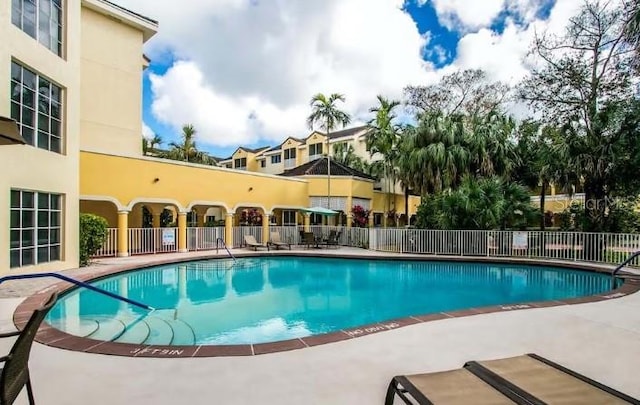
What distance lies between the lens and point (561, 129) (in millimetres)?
17203

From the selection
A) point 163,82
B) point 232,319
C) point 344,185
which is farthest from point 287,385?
point 163,82

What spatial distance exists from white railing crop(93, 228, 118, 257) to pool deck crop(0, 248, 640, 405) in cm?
1080

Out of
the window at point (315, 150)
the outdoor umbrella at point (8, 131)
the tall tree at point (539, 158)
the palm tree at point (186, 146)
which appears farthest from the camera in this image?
the palm tree at point (186, 146)

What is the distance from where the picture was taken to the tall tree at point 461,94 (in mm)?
25719

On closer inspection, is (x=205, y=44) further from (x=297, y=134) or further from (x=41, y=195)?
(x=297, y=134)

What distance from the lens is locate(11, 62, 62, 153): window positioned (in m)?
10.5

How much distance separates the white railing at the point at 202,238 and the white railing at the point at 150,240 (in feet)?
3.12

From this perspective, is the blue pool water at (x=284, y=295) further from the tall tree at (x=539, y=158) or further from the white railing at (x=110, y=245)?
the tall tree at (x=539, y=158)

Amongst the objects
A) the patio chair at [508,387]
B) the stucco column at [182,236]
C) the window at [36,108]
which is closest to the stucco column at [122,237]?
the stucco column at [182,236]

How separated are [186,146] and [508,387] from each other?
4033 centimetres

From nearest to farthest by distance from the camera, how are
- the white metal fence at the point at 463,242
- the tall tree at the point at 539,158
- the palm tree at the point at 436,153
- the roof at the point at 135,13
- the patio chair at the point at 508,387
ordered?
the patio chair at the point at 508,387, the white metal fence at the point at 463,242, the tall tree at the point at 539,158, the roof at the point at 135,13, the palm tree at the point at 436,153

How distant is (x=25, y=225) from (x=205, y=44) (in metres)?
12.3

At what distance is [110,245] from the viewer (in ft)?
53.4

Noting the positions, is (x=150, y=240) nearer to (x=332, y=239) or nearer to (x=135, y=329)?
(x=332, y=239)
